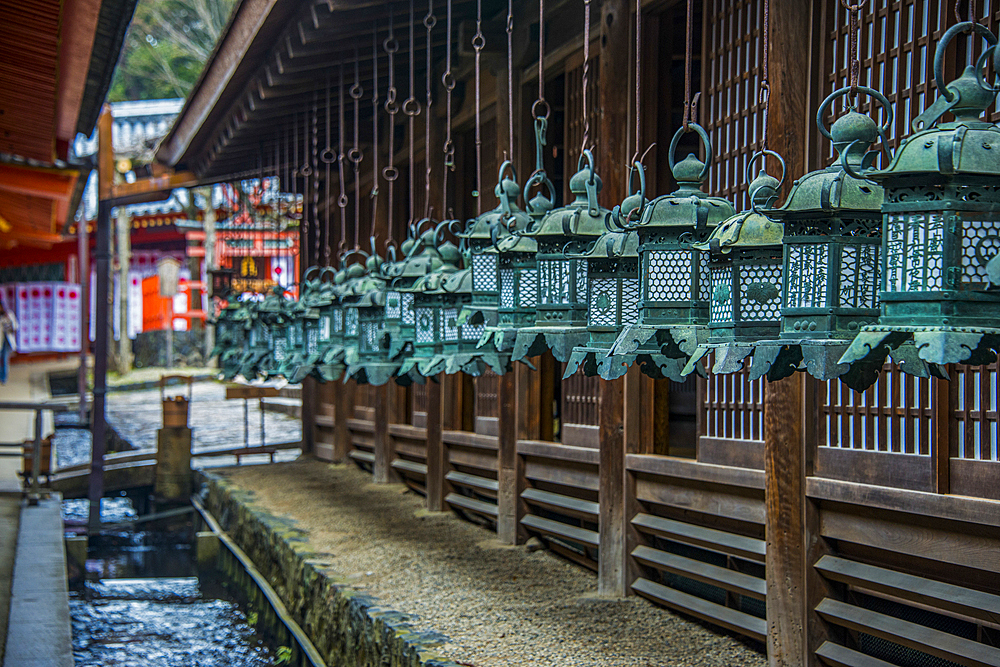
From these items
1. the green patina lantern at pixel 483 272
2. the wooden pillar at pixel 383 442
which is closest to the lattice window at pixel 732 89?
the green patina lantern at pixel 483 272

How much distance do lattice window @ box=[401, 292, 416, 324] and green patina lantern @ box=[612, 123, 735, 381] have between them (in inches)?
109

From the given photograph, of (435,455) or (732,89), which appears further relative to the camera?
(435,455)

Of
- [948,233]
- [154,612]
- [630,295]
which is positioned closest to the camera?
[948,233]

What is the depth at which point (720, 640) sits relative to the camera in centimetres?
620

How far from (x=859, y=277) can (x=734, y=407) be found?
11.1 feet

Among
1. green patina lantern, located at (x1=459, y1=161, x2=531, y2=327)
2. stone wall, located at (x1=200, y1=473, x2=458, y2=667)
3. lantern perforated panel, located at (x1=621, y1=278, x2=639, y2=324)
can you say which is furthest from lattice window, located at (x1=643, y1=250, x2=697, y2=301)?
stone wall, located at (x1=200, y1=473, x2=458, y2=667)

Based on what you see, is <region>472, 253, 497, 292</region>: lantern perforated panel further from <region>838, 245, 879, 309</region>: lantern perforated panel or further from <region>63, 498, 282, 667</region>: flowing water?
<region>63, 498, 282, 667</region>: flowing water

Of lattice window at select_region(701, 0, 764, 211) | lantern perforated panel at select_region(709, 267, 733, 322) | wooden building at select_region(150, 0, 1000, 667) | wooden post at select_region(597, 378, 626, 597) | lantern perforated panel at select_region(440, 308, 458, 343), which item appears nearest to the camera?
lantern perforated panel at select_region(709, 267, 733, 322)

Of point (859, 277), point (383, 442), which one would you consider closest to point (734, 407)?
point (859, 277)

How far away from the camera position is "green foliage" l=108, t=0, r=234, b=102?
2755 cm

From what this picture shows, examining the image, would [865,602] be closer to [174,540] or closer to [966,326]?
[966,326]

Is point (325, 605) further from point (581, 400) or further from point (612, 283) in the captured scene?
point (612, 283)

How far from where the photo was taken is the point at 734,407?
6.29m

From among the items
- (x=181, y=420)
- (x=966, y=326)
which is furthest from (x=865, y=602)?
(x=181, y=420)
